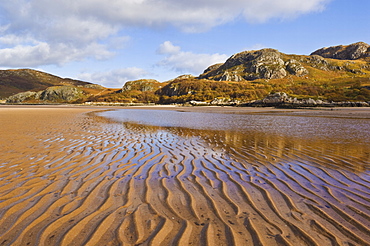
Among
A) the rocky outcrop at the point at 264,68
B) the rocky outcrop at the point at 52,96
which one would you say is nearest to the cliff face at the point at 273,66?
the rocky outcrop at the point at 264,68

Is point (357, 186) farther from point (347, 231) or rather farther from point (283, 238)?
point (283, 238)

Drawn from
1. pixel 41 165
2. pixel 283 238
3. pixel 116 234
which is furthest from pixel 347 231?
pixel 41 165

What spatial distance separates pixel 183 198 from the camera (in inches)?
176

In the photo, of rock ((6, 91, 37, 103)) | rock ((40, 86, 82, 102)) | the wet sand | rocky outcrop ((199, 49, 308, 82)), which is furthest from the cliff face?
the wet sand

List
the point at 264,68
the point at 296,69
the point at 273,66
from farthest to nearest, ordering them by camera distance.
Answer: the point at 273,66 < the point at 264,68 < the point at 296,69

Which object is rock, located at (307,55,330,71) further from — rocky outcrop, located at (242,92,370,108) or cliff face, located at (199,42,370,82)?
rocky outcrop, located at (242,92,370,108)

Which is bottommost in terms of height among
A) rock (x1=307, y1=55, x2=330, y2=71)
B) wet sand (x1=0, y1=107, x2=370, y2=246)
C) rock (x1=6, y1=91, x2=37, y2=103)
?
wet sand (x1=0, y1=107, x2=370, y2=246)

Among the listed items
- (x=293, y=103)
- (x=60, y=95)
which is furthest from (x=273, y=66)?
(x=60, y=95)

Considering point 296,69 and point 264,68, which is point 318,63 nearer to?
point 296,69

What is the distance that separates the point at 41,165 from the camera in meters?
6.70

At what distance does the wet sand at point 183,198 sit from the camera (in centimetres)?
314

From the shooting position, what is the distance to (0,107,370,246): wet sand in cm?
314

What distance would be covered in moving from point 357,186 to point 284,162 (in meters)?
2.28

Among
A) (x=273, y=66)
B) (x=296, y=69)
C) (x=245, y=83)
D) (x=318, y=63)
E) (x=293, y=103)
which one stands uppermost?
(x=318, y=63)
